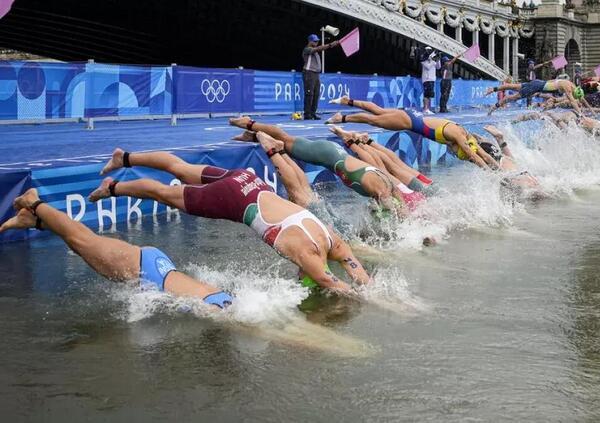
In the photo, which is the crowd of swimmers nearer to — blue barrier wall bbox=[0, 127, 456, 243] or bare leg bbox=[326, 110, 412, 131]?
blue barrier wall bbox=[0, 127, 456, 243]

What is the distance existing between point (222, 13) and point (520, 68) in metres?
32.2

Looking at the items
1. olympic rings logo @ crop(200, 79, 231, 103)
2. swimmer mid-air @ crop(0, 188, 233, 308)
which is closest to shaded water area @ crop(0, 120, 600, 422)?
swimmer mid-air @ crop(0, 188, 233, 308)

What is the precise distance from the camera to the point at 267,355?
17.5ft

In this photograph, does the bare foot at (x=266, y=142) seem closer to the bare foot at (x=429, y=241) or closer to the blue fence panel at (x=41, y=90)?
the bare foot at (x=429, y=241)

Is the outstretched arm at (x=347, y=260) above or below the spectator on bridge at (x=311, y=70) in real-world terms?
below

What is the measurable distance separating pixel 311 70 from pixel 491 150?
7047 mm

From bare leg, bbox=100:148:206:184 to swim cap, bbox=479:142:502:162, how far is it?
26.4ft

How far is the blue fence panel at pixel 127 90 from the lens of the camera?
16578mm

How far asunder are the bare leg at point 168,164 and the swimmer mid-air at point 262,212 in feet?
0.03

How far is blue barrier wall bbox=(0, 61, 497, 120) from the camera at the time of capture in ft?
50.3

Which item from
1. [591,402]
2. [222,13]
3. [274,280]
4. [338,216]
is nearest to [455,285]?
[274,280]

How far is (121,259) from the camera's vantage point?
627 cm

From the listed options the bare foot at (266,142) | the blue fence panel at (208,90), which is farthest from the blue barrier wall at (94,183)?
the blue fence panel at (208,90)

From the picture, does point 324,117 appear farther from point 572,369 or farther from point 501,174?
point 572,369
